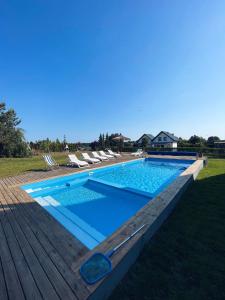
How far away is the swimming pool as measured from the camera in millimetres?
3724

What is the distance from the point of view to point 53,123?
25875 mm

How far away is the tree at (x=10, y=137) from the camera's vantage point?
16.9 meters

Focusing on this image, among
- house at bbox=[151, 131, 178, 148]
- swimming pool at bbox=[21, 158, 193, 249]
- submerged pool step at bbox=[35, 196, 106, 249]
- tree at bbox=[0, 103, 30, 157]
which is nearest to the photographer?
submerged pool step at bbox=[35, 196, 106, 249]

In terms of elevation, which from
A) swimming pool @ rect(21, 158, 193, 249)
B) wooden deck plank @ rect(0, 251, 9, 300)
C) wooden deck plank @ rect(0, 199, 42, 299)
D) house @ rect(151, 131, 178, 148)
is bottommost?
swimming pool @ rect(21, 158, 193, 249)

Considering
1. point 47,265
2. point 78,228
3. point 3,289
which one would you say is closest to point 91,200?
point 78,228

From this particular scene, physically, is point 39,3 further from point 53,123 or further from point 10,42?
point 53,123

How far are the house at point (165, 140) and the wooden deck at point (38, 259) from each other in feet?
115

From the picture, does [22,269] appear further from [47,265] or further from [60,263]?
[60,263]

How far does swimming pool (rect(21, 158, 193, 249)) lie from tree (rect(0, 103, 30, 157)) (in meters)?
12.4

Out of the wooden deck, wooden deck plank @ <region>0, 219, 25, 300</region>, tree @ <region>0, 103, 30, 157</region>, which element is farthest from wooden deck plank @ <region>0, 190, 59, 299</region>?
tree @ <region>0, 103, 30, 157</region>

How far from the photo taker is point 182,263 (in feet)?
7.38

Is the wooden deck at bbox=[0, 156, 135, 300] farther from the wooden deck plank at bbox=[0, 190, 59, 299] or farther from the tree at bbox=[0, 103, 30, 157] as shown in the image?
the tree at bbox=[0, 103, 30, 157]

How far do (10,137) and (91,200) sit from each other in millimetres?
15646

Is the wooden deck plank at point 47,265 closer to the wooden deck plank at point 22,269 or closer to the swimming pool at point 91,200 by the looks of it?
the wooden deck plank at point 22,269
